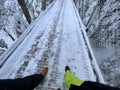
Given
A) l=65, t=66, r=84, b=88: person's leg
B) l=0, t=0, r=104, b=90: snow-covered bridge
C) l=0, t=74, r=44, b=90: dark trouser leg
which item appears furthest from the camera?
l=0, t=0, r=104, b=90: snow-covered bridge

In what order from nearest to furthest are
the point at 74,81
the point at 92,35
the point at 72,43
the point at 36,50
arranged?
the point at 74,81 < the point at 36,50 < the point at 72,43 < the point at 92,35

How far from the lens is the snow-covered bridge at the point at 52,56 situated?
3.62 meters

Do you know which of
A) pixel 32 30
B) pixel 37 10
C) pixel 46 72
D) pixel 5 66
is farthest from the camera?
pixel 37 10

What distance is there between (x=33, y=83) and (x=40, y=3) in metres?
13.4

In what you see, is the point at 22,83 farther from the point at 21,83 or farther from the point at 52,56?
the point at 52,56

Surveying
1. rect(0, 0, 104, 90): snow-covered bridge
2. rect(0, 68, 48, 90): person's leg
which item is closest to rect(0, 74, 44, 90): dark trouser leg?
rect(0, 68, 48, 90): person's leg

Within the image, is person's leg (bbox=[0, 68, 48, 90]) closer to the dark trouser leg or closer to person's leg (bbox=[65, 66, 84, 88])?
the dark trouser leg

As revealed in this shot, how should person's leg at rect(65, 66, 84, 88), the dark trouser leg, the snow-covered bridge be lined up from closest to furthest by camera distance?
1. the dark trouser leg
2. person's leg at rect(65, 66, 84, 88)
3. the snow-covered bridge

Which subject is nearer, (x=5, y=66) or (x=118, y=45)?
(x=5, y=66)

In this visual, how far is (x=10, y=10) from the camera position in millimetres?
8867

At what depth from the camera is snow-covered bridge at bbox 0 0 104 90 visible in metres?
3.62

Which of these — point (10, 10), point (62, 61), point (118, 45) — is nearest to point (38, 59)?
point (62, 61)

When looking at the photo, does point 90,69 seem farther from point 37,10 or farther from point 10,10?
point 37,10

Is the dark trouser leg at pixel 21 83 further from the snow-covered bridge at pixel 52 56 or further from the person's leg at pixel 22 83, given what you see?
the snow-covered bridge at pixel 52 56
